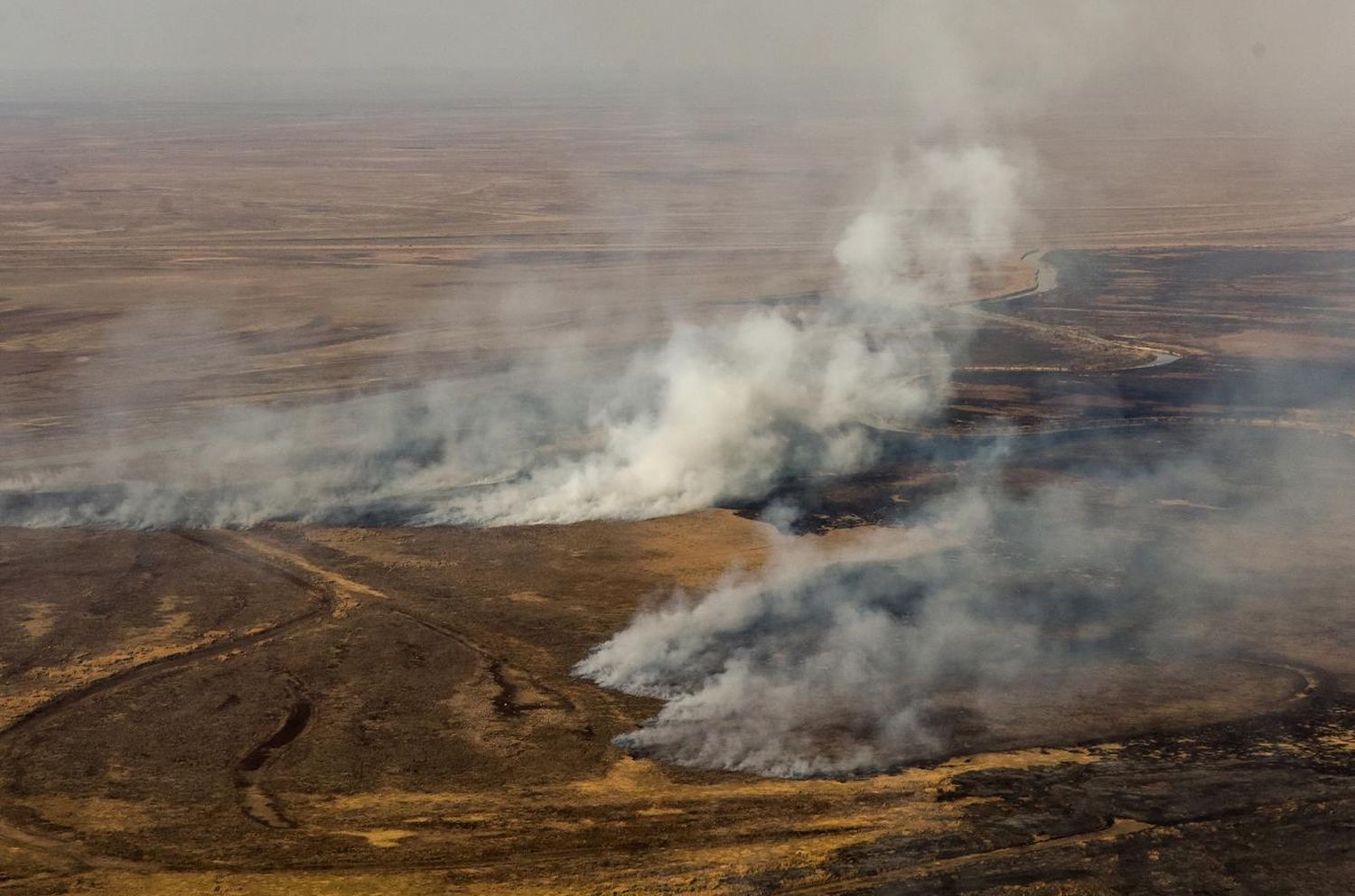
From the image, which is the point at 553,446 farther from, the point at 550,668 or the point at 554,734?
the point at 554,734

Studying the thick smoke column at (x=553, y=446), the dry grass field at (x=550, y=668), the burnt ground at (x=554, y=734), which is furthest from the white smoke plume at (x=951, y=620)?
the thick smoke column at (x=553, y=446)

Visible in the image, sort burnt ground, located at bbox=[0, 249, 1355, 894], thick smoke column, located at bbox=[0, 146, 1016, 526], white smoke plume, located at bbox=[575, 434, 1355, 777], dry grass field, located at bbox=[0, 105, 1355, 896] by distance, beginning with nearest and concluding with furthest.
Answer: burnt ground, located at bbox=[0, 249, 1355, 894]
dry grass field, located at bbox=[0, 105, 1355, 896]
white smoke plume, located at bbox=[575, 434, 1355, 777]
thick smoke column, located at bbox=[0, 146, 1016, 526]

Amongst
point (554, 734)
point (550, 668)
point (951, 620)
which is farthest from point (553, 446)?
point (554, 734)

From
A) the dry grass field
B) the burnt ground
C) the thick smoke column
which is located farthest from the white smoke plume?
the thick smoke column

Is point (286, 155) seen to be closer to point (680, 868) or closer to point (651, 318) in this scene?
point (651, 318)

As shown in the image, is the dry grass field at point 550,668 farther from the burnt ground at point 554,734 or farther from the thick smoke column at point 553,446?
the thick smoke column at point 553,446

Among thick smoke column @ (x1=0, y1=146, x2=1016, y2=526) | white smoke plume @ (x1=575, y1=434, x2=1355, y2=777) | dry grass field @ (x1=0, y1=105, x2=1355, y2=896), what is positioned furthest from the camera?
thick smoke column @ (x1=0, y1=146, x2=1016, y2=526)

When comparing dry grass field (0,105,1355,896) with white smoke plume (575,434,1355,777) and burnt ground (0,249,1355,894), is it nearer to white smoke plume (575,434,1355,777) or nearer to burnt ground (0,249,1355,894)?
burnt ground (0,249,1355,894)
